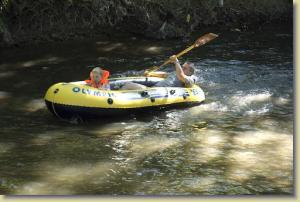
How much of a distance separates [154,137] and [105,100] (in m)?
0.96

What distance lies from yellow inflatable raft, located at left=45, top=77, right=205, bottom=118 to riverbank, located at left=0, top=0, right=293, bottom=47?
4.04 metres

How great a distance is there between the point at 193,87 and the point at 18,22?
510 cm

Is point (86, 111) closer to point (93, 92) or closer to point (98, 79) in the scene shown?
point (93, 92)

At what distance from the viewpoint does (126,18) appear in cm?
Result: 1284

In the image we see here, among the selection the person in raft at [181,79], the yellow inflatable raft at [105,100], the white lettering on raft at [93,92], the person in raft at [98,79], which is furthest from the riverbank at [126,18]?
the white lettering on raft at [93,92]

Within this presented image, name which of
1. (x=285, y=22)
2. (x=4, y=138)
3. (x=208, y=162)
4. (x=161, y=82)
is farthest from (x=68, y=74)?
(x=285, y=22)

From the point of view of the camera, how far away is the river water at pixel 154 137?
5.32m

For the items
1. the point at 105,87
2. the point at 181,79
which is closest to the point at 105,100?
the point at 105,87

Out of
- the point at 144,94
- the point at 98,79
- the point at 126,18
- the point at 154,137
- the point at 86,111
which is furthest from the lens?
the point at 126,18

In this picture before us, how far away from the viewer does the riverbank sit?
11.2 m

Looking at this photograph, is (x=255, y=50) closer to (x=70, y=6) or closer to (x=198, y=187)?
(x=70, y=6)

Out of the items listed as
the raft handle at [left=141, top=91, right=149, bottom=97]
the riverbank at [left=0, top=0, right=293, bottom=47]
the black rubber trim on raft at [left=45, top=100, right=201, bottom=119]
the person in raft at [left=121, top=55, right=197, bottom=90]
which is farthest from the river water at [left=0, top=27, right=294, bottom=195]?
the riverbank at [left=0, top=0, right=293, bottom=47]

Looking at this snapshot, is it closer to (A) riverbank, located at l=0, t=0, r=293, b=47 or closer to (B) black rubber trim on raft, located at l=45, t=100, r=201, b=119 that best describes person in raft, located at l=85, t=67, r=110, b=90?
(B) black rubber trim on raft, located at l=45, t=100, r=201, b=119

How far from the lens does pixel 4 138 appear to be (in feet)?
21.3
